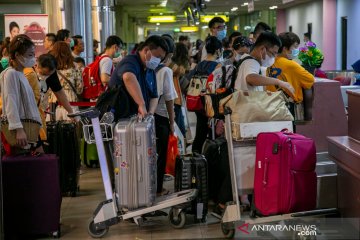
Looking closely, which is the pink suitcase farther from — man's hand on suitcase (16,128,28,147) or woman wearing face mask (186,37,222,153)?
woman wearing face mask (186,37,222,153)

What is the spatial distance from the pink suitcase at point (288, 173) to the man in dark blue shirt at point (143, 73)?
1.11 meters

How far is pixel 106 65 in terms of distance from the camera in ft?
25.9

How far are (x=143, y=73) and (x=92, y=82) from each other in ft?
9.28

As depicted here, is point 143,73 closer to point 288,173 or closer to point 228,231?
point 228,231

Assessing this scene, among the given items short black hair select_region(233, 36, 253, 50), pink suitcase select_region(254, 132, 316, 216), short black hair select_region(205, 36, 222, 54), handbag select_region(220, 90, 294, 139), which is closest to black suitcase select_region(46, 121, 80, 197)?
short black hair select_region(205, 36, 222, 54)

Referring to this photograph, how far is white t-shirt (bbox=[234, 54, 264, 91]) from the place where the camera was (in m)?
5.12

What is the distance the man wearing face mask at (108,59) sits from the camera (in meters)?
7.90

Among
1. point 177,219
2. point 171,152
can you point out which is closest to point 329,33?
point 171,152

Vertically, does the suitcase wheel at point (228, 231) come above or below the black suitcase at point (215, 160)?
below

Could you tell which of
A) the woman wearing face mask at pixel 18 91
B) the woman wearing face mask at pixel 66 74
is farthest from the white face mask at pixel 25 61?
the woman wearing face mask at pixel 66 74

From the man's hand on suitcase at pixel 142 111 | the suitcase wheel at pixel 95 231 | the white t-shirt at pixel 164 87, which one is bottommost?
the suitcase wheel at pixel 95 231

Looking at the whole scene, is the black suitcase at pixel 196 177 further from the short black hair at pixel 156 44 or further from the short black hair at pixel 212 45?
the short black hair at pixel 212 45

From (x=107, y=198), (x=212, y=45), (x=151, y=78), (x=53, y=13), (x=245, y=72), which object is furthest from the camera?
(x=53, y=13)

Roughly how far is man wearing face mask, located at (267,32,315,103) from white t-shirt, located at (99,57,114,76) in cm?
275
